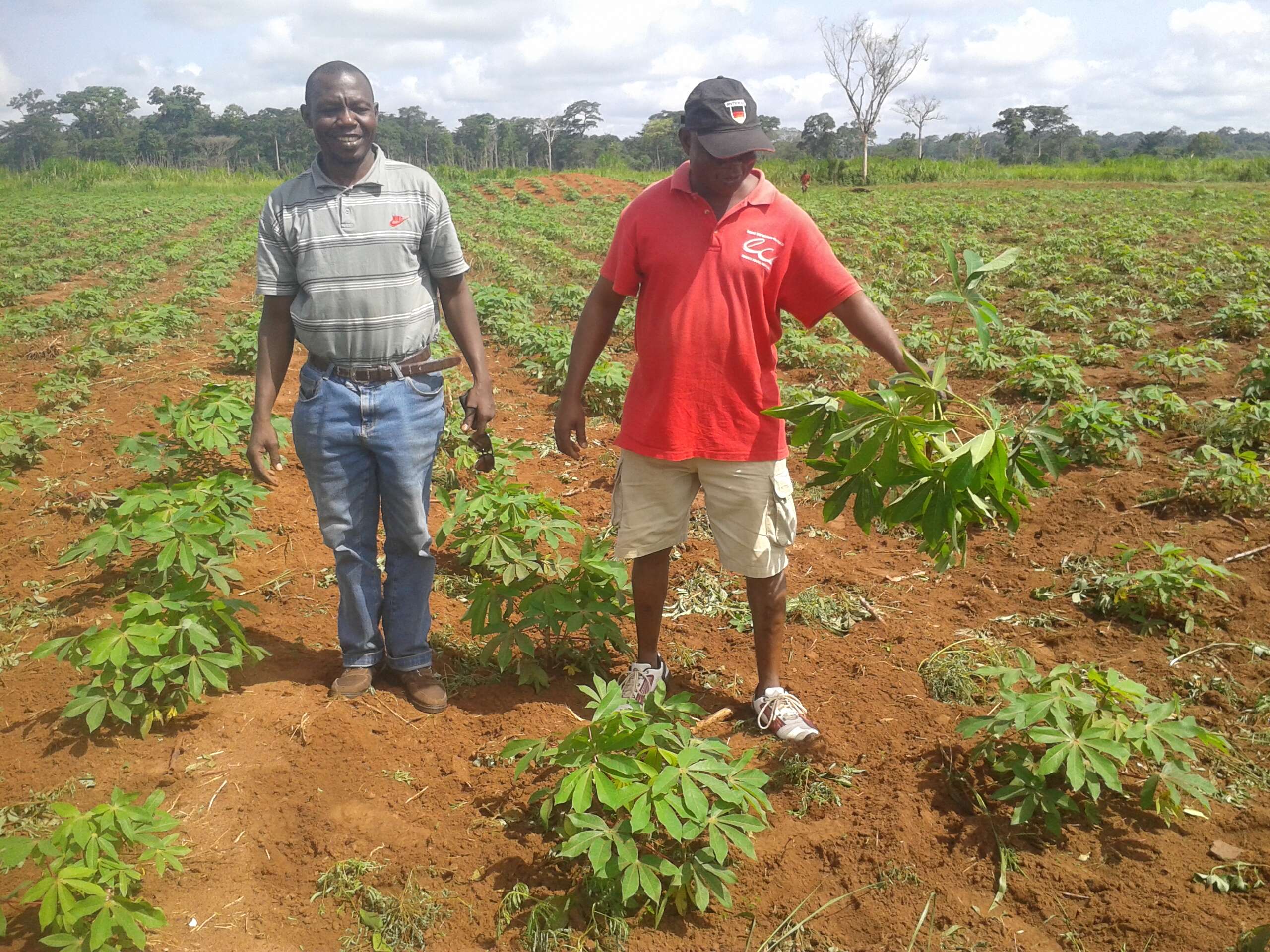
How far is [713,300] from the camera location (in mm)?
2508

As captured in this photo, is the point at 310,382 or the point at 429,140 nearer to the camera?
the point at 310,382

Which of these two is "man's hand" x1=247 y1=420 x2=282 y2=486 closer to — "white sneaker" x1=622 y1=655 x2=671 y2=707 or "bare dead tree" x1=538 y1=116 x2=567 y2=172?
"white sneaker" x1=622 y1=655 x2=671 y2=707

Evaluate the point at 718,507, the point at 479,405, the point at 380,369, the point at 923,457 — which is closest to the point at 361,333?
the point at 380,369

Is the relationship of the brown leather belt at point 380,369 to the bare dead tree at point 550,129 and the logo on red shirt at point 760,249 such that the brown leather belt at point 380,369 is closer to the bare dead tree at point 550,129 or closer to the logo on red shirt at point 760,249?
the logo on red shirt at point 760,249

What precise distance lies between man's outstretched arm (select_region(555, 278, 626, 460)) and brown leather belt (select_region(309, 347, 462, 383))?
0.40 m

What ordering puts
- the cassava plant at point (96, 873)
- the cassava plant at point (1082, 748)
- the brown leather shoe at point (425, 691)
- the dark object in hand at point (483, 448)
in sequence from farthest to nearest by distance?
the brown leather shoe at point (425, 691)
the dark object in hand at point (483, 448)
the cassava plant at point (1082, 748)
the cassava plant at point (96, 873)

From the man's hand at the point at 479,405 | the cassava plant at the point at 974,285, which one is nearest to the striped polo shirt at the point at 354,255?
the man's hand at the point at 479,405

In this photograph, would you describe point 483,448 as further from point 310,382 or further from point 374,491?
point 310,382

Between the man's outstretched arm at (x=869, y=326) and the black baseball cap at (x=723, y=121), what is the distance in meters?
0.49

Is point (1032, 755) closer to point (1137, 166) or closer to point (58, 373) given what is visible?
point (58, 373)

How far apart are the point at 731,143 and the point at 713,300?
1.35 ft

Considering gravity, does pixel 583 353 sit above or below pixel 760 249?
below

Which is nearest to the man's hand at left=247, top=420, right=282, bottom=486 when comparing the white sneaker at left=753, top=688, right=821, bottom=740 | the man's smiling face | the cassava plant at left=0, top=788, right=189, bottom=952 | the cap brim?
the man's smiling face

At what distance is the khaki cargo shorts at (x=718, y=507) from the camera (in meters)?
2.67
